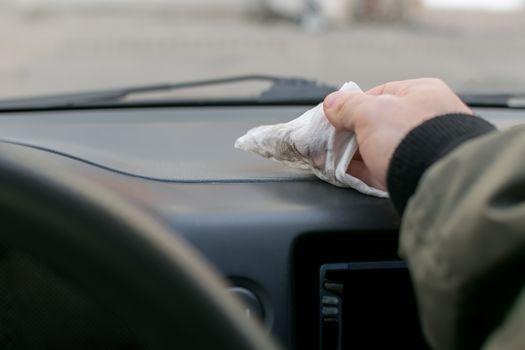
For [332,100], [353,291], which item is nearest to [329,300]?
[353,291]

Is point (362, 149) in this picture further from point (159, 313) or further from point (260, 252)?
point (159, 313)

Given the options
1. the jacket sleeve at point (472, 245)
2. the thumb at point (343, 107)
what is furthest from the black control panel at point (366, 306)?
the jacket sleeve at point (472, 245)

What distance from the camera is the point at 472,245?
1307 millimetres

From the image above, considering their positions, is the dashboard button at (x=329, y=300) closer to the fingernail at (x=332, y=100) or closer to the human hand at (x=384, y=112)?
the human hand at (x=384, y=112)

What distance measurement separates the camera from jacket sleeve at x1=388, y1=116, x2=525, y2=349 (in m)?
1.29

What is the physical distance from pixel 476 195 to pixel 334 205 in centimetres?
75

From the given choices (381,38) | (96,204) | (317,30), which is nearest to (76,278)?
(96,204)

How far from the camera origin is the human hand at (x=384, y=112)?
1806mm

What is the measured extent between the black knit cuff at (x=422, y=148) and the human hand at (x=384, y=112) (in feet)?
0.17

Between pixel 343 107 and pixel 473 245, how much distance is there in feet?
2.41

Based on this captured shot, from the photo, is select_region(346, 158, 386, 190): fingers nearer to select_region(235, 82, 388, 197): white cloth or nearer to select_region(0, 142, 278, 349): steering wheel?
select_region(235, 82, 388, 197): white cloth

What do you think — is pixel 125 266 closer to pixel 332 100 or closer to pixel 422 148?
pixel 422 148

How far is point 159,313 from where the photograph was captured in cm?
108

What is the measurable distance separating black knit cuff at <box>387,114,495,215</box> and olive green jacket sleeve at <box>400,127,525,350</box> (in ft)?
0.52
